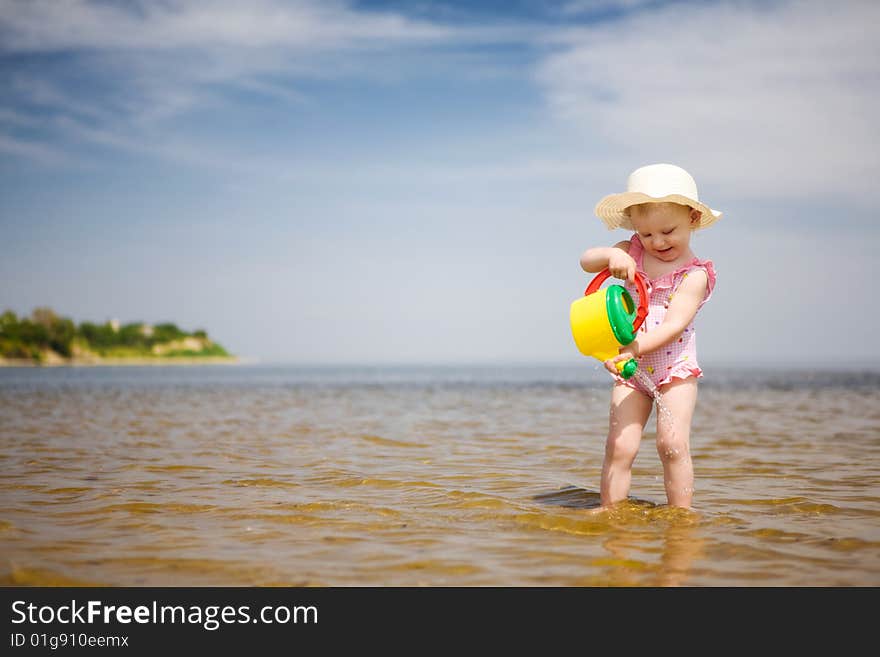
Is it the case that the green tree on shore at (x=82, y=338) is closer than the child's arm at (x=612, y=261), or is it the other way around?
the child's arm at (x=612, y=261)

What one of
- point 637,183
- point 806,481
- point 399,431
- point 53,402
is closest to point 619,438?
point 637,183

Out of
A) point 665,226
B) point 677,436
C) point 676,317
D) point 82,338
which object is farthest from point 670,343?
point 82,338

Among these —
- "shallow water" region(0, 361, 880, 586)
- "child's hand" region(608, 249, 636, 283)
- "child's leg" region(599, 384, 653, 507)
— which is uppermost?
"child's hand" region(608, 249, 636, 283)

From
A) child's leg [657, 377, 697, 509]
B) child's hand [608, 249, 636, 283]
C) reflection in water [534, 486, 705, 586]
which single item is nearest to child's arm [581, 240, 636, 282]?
child's hand [608, 249, 636, 283]

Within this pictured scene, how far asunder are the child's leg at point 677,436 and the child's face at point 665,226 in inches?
32.2

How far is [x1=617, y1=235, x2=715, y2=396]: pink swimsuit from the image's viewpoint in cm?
443

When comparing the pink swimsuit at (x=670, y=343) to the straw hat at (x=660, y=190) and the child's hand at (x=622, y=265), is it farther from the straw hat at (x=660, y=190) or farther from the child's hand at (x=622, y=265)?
the straw hat at (x=660, y=190)

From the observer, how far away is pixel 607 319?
409 centimetres

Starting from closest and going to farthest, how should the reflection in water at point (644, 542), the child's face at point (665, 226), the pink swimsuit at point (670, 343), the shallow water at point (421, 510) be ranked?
the reflection in water at point (644, 542)
the shallow water at point (421, 510)
the child's face at point (665, 226)
the pink swimsuit at point (670, 343)

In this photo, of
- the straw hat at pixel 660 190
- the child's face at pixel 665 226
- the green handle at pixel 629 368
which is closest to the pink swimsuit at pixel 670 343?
the child's face at pixel 665 226

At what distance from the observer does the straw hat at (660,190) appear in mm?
4184

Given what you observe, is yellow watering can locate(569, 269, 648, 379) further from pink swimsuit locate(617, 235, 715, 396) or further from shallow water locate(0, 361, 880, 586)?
shallow water locate(0, 361, 880, 586)

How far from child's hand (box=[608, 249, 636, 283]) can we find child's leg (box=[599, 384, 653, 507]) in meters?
0.78

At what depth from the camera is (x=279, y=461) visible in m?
7.16
